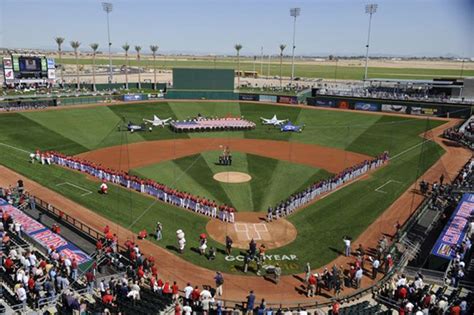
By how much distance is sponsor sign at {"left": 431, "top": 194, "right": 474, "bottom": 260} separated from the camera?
68.6ft

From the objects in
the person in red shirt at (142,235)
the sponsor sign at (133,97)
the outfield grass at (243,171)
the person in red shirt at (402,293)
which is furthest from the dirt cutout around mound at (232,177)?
the sponsor sign at (133,97)

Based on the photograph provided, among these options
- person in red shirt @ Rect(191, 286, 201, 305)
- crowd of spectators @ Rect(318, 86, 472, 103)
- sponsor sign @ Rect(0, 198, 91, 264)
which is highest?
crowd of spectators @ Rect(318, 86, 472, 103)

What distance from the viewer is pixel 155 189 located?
99.3 feet

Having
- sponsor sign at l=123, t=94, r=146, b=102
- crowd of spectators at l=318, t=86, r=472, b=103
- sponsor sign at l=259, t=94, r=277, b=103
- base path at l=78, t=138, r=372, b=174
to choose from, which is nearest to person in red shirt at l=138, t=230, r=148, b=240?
base path at l=78, t=138, r=372, b=174

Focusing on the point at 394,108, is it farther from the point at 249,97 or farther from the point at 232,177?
the point at 232,177

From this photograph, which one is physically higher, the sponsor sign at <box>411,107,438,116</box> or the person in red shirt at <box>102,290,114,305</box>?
the sponsor sign at <box>411,107,438,116</box>

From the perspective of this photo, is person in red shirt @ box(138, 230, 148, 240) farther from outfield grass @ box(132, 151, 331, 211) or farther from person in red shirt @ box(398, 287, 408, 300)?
person in red shirt @ box(398, 287, 408, 300)

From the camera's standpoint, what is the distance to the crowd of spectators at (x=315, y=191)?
91.6 feet

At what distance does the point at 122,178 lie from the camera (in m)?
32.4

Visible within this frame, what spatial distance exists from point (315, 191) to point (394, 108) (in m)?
39.4

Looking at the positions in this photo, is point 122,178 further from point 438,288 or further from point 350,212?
point 438,288

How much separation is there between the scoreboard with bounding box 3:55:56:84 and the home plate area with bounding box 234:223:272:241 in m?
65.1

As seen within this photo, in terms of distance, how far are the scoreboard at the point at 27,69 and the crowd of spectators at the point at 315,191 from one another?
210ft

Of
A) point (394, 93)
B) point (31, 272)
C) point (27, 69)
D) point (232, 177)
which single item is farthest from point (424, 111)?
point (27, 69)
